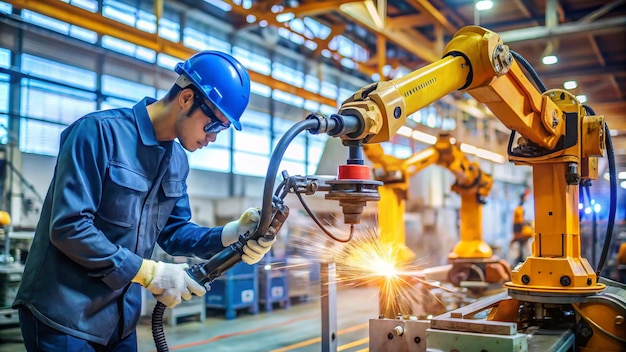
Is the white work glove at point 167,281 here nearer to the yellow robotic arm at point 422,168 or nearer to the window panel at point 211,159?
the yellow robotic arm at point 422,168

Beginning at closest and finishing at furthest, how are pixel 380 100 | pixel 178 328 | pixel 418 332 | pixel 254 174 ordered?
1. pixel 380 100
2. pixel 418 332
3. pixel 178 328
4. pixel 254 174

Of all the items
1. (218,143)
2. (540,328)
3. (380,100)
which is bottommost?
(540,328)

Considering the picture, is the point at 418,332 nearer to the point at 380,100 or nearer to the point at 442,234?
the point at 380,100

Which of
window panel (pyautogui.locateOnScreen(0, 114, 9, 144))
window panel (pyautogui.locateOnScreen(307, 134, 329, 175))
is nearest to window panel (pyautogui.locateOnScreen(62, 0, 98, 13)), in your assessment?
window panel (pyautogui.locateOnScreen(0, 114, 9, 144))

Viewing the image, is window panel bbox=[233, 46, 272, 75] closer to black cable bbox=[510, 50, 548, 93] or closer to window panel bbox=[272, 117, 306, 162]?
window panel bbox=[272, 117, 306, 162]

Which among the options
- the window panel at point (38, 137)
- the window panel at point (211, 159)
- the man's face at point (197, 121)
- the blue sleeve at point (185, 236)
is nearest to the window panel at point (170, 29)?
the window panel at point (211, 159)

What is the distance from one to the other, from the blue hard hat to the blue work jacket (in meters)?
0.28

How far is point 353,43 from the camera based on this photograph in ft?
47.1

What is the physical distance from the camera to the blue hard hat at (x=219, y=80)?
2469 mm

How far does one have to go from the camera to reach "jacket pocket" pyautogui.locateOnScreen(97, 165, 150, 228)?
2.28 metres

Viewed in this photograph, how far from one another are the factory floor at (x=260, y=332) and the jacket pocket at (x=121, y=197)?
4.36 m

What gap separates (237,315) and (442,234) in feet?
30.5

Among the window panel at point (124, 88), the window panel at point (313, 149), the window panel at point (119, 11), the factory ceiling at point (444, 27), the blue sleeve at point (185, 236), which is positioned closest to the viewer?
the blue sleeve at point (185, 236)

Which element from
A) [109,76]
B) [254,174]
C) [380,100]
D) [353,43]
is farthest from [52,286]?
[353,43]
